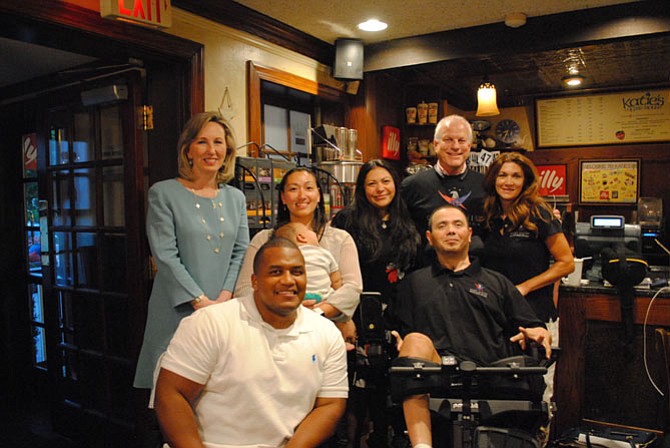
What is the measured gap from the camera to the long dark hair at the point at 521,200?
2.70 metres

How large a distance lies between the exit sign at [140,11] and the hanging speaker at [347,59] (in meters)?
1.60

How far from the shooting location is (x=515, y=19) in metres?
3.65

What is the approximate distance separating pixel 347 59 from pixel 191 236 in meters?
2.27

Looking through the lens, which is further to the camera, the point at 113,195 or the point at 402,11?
the point at 402,11

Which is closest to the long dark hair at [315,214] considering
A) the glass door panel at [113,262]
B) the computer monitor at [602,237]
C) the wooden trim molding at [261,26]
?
the glass door panel at [113,262]

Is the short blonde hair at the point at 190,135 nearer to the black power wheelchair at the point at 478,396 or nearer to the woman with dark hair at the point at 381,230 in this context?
the woman with dark hair at the point at 381,230

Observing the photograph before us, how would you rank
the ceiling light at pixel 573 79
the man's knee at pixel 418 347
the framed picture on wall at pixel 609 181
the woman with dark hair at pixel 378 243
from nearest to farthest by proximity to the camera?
the man's knee at pixel 418 347 → the woman with dark hair at pixel 378 243 → the ceiling light at pixel 573 79 → the framed picture on wall at pixel 609 181

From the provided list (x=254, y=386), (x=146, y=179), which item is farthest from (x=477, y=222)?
(x=146, y=179)

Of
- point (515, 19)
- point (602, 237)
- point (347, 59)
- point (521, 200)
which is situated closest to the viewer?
point (521, 200)

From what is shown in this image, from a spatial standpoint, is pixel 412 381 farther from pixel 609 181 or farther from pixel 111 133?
pixel 609 181

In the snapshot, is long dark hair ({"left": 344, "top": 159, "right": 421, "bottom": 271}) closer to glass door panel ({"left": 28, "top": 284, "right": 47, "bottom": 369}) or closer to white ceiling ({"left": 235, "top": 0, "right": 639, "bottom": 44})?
white ceiling ({"left": 235, "top": 0, "right": 639, "bottom": 44})

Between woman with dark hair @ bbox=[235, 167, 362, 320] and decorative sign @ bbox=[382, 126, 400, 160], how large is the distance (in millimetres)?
2302

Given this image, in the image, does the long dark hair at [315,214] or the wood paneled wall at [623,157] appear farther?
the wood paneled wall at [623,157]

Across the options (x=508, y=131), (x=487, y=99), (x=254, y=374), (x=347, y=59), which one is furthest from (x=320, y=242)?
(x=508, y=131)
